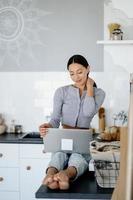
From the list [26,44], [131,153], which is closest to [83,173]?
[131,153]

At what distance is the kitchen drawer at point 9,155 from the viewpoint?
3.25 metres

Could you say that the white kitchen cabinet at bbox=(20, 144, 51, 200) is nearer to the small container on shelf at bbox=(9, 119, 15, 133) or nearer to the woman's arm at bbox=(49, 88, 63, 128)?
the small container on shelf at bbox=(9, 119, 15, 133)

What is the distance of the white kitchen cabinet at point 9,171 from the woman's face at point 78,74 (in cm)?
118

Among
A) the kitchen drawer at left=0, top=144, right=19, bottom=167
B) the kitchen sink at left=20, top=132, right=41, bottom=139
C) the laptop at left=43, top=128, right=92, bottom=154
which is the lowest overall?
the kitchen drawer at left=0, top=144, right=19, bottom=167

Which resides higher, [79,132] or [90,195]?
[79,132]

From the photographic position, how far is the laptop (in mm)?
1822

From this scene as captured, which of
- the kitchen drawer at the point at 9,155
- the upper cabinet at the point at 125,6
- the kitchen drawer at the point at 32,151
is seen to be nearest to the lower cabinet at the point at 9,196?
the kitchen drawer at the point at 9,155

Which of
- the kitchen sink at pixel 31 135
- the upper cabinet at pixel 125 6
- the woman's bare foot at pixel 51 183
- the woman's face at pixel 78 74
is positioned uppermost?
the upper cabinet at pixel 125 6

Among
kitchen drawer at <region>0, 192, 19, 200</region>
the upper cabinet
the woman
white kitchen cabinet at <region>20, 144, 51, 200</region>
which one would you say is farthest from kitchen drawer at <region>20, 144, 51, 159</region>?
the upper cabinet

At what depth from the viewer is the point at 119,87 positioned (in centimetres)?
353

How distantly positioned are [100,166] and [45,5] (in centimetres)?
246

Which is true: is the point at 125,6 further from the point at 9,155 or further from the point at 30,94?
the point at 9,155

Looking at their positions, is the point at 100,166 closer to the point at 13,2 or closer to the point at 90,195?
the point at 90,195

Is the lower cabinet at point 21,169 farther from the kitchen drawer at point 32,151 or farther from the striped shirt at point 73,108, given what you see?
the striped shirt at point 73,108
